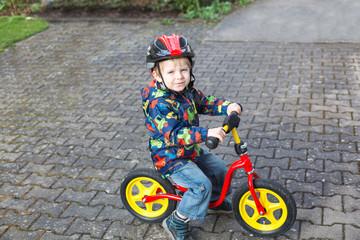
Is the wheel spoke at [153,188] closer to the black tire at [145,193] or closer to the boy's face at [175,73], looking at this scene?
the black tire at [145,193]

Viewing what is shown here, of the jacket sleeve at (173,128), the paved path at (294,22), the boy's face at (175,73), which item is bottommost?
the paved path at (294,22)

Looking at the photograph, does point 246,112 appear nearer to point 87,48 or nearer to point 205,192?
point 205,192

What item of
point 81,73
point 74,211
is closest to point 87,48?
point 81,73

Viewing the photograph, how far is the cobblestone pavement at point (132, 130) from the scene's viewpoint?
3691 millimetres

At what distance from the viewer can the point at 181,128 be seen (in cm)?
293

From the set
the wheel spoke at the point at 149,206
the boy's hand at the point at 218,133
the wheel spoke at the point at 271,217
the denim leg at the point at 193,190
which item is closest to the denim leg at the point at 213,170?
the denim leg at the point at 193,190

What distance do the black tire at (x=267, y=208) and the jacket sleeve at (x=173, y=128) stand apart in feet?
2.00

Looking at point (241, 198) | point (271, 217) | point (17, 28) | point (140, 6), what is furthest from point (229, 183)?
point (17, 28)

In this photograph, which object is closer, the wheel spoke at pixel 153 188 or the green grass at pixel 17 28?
the wheel spoke at pixel 153 188

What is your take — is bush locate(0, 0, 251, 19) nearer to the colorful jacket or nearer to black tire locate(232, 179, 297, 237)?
the colorful jacket

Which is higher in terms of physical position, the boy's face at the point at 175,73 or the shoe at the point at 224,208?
the boy's face at the point at 175,73

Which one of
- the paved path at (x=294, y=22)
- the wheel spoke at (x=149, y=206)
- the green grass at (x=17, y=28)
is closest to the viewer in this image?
the wheel spoke at (x=149, y=206)

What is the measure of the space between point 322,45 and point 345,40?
1.60 feet

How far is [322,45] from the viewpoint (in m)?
8.06
